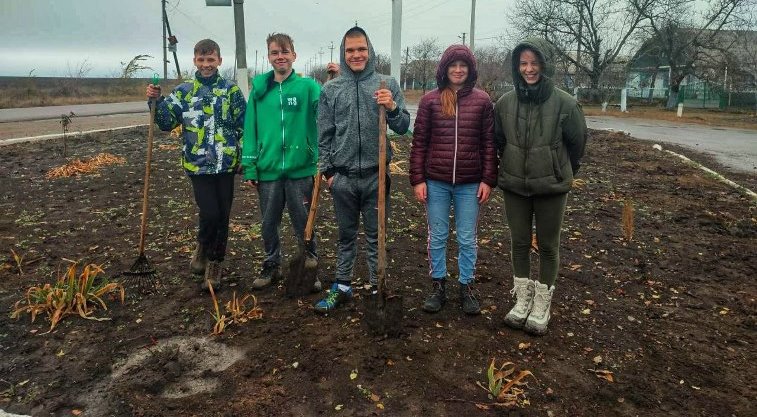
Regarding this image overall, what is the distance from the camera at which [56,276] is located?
427 cm

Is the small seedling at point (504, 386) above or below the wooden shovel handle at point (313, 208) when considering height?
below

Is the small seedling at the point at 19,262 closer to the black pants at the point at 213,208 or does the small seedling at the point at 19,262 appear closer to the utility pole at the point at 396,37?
the black pants at the point at 213,208

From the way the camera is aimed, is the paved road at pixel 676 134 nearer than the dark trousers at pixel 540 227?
No

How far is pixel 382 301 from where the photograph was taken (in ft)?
10.7

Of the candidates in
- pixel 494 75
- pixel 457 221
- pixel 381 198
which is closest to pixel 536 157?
pixel 457 221

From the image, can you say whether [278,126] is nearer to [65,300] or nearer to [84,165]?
[65,300]

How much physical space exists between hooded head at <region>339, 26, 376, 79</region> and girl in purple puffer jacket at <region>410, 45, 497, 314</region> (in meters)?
0.44

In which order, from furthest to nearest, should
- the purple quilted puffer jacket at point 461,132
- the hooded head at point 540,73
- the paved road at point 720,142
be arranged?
the paved road at point 720,142 < the purple quilted puffer jacket at point 461,132 < the hooded head at point 540,73

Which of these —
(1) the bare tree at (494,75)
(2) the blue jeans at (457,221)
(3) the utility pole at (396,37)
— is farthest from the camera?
(1) the bare tree at (494,75)

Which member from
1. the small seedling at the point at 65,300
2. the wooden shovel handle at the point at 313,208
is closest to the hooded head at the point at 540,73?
the wooden shovel handle at the point at 313,208

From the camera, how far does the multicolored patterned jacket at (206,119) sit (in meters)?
3.83

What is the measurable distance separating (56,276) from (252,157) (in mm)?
2001

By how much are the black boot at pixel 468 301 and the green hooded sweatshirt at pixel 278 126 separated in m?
Result: 1.42

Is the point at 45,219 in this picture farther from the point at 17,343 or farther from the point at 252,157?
the point at 252,157
